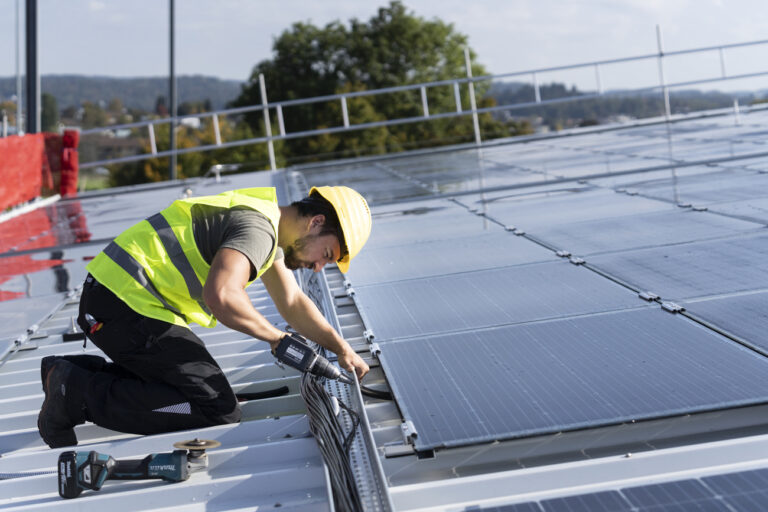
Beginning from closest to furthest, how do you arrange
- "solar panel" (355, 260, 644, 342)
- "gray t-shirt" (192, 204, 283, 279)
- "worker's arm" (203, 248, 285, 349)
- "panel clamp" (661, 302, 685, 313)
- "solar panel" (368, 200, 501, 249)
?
"worker's arm" (203, 248, 285, 349) < "gray t-shirt" (192, 204, 283, 279) < "panel clamp" (661, 302, 685, 313) < "solar panel" (355, 260, 644, 342) < "solar panel" (368, 200, 501, 249)

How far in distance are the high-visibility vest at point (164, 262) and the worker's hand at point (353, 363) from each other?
0.48 meters

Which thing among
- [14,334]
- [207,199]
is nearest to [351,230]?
[207,199]

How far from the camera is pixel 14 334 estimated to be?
5637 millimetres

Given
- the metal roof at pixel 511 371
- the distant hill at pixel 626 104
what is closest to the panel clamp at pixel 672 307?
the metal roof at pixel 511 371

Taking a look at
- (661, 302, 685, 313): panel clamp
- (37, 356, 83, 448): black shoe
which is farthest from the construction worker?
(661, 302, 685, 313): panel clamp

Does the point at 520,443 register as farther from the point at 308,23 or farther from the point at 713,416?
the point at 308,23

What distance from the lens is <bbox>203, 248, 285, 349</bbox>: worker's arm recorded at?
317 cm

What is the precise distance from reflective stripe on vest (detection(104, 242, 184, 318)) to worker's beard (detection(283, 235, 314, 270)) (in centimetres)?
53

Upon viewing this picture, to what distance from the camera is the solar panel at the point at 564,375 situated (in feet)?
9.96

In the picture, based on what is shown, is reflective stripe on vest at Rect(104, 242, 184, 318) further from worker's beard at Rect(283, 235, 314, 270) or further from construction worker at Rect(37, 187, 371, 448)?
worker's beard at Rect(283, 235, 314, 270)

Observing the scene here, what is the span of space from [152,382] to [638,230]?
4.01 m

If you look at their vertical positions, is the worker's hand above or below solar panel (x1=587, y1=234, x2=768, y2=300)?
below

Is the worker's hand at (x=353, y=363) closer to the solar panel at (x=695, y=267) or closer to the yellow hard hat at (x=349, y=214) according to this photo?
the yellow hard hat at (x=349, y=214)

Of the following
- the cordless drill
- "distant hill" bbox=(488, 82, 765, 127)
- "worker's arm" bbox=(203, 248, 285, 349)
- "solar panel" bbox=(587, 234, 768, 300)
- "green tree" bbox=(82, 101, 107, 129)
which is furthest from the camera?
"green tree" bbox=(82, 101, 107, 129)
